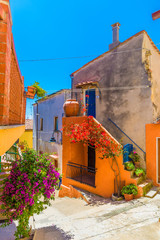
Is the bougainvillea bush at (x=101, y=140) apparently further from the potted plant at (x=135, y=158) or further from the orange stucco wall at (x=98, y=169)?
the potted plant at (x=135, y=158)

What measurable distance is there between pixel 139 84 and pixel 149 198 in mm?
5772

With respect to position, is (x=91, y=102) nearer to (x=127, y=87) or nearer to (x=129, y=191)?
(x=127, y=87)

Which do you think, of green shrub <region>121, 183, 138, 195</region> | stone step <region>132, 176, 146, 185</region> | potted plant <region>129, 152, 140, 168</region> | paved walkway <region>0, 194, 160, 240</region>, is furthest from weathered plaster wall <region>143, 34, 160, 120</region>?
paved walkway <region>0, 194, 160, 240</region>

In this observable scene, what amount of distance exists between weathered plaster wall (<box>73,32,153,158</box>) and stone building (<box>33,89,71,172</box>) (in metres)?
4.01

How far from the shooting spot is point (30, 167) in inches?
160

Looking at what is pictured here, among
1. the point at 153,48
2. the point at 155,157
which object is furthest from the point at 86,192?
the point at 153,48

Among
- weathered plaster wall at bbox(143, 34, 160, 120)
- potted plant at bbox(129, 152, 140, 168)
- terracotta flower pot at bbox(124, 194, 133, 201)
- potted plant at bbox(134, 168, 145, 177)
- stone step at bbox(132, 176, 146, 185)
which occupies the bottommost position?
terracotta flower pot at bbox(124, 194, 133, 201)

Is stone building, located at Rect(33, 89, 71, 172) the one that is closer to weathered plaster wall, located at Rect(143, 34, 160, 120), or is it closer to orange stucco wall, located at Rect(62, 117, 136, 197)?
orange stucco wall, located at Rect(62, 117, 136, 197)

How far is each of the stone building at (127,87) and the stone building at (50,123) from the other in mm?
3665

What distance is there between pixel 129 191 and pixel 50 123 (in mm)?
10525

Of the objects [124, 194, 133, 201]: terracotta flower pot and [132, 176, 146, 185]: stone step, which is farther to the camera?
[132, 176, 146, 185]: stone step

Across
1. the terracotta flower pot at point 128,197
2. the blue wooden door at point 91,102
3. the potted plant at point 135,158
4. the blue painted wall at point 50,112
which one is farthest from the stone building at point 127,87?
the blue painted wall at point 50,112

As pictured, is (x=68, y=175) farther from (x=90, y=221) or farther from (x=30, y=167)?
(x=30, y=167)

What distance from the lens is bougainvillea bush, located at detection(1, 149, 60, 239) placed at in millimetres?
3777
